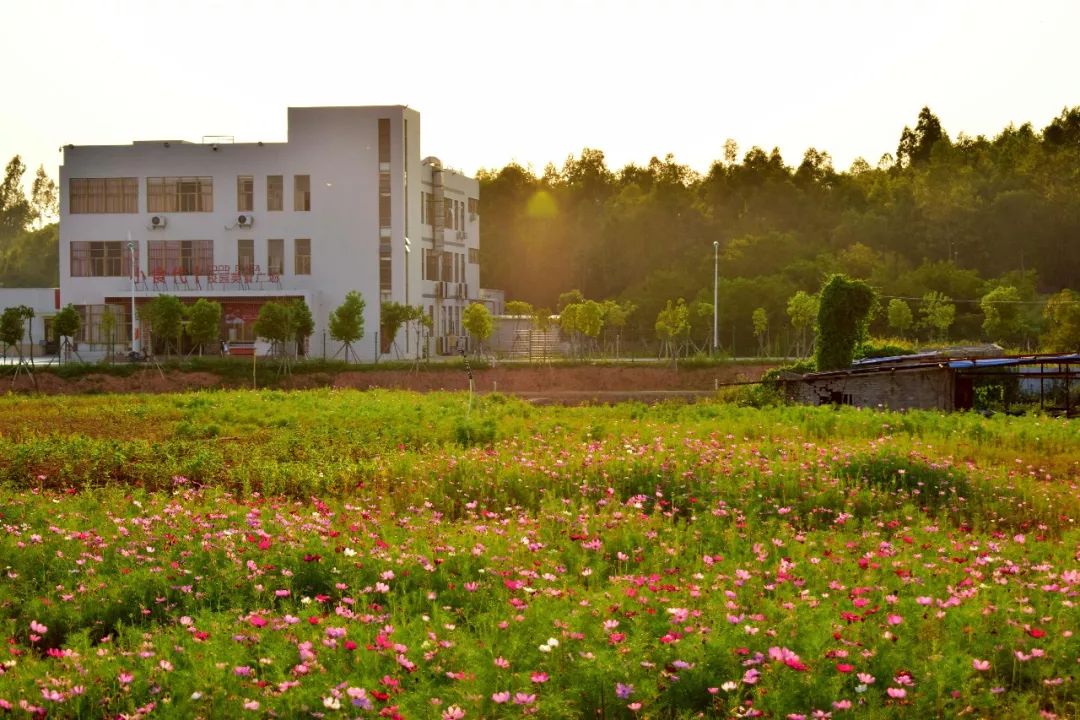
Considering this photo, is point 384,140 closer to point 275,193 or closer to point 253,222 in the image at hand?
point 275,193

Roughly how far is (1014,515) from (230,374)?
122 feet

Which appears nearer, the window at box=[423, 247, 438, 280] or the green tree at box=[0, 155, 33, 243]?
the window at box=[423, 247, 438, 280]

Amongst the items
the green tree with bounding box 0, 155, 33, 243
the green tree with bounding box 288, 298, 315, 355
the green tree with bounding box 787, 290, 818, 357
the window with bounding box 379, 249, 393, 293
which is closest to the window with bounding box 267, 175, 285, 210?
the window with bounding box 379, 249, 393, 293

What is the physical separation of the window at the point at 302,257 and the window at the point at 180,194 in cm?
447

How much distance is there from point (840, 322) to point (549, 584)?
2588 centimetres

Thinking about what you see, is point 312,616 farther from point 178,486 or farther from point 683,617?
point 178,486

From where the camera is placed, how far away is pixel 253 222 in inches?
2386

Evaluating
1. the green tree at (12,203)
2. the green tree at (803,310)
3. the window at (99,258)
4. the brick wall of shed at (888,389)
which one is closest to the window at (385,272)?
the window at (99,258)

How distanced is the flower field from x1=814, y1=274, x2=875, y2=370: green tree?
51.1ft

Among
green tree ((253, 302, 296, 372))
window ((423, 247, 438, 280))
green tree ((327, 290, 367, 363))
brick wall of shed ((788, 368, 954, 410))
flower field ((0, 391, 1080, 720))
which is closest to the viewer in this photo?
flower field ((0, 391, 1080, 720))

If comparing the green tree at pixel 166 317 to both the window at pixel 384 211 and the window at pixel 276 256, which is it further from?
the window at pixel 384 211

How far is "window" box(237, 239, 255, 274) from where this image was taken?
6059 centimetres

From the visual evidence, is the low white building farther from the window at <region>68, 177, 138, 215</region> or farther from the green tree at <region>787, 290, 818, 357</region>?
the green tree at <region>787, 290, 818, 357</region>


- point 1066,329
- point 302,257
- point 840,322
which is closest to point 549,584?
point 840,322
